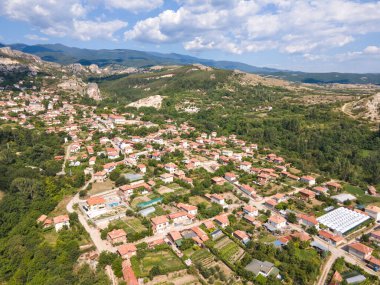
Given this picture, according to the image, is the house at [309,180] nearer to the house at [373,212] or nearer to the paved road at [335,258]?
the house at [373,212]

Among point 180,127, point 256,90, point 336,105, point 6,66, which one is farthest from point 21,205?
point 6,66

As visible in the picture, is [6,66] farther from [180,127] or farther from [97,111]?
[180,127]

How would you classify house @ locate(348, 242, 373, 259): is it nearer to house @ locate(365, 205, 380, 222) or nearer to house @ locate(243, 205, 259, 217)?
house @ locate(365, 205, 380, 222)

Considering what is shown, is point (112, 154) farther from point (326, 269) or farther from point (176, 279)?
point (326, 269)

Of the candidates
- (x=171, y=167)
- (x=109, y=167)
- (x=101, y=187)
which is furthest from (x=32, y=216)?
(x=171, y=167)

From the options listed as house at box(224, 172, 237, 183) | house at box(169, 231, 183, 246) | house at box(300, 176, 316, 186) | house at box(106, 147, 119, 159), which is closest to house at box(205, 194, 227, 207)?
house at box(224, 172, 237, 183)

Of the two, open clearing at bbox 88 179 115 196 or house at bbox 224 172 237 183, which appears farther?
house at bbox 224 172 237 183
